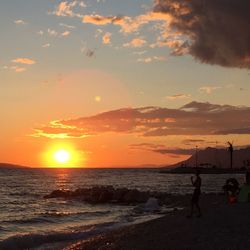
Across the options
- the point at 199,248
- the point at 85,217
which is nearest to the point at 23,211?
the point at 85,217

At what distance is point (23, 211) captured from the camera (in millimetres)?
44531

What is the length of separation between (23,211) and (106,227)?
60.1 feet

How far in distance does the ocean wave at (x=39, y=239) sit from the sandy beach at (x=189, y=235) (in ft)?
13.5

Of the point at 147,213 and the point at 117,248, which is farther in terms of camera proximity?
the point at 147,213

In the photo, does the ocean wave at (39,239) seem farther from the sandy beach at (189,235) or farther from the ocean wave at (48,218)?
the ocean wave at (48,218)

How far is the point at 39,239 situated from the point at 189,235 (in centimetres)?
961

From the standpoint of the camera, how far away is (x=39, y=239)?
2408 cm

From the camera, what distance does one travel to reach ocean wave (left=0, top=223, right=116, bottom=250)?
22.6 meters

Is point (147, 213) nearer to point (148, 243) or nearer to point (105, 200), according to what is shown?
point (105, 200)

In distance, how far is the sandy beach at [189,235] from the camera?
1600 cm

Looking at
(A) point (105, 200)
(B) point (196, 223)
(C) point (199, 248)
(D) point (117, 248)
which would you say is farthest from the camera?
(A) point (105, 200)

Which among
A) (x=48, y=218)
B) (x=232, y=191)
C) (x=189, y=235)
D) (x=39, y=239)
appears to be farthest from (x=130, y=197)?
(x=189, y=235)

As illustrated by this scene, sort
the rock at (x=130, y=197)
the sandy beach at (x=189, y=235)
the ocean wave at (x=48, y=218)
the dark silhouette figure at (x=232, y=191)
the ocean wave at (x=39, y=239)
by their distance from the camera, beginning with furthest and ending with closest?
the rock at (x=130, y=197), the ocean wave at (x=48, y=218), the dark silhouette figure at (x=232, y=191), the ocean wave at (x=39, y=239), the sandy beach at (x=189, y=235)

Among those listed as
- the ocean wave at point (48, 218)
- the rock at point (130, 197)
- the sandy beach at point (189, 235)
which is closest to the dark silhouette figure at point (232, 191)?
the sandy beach at point (189, 235)
